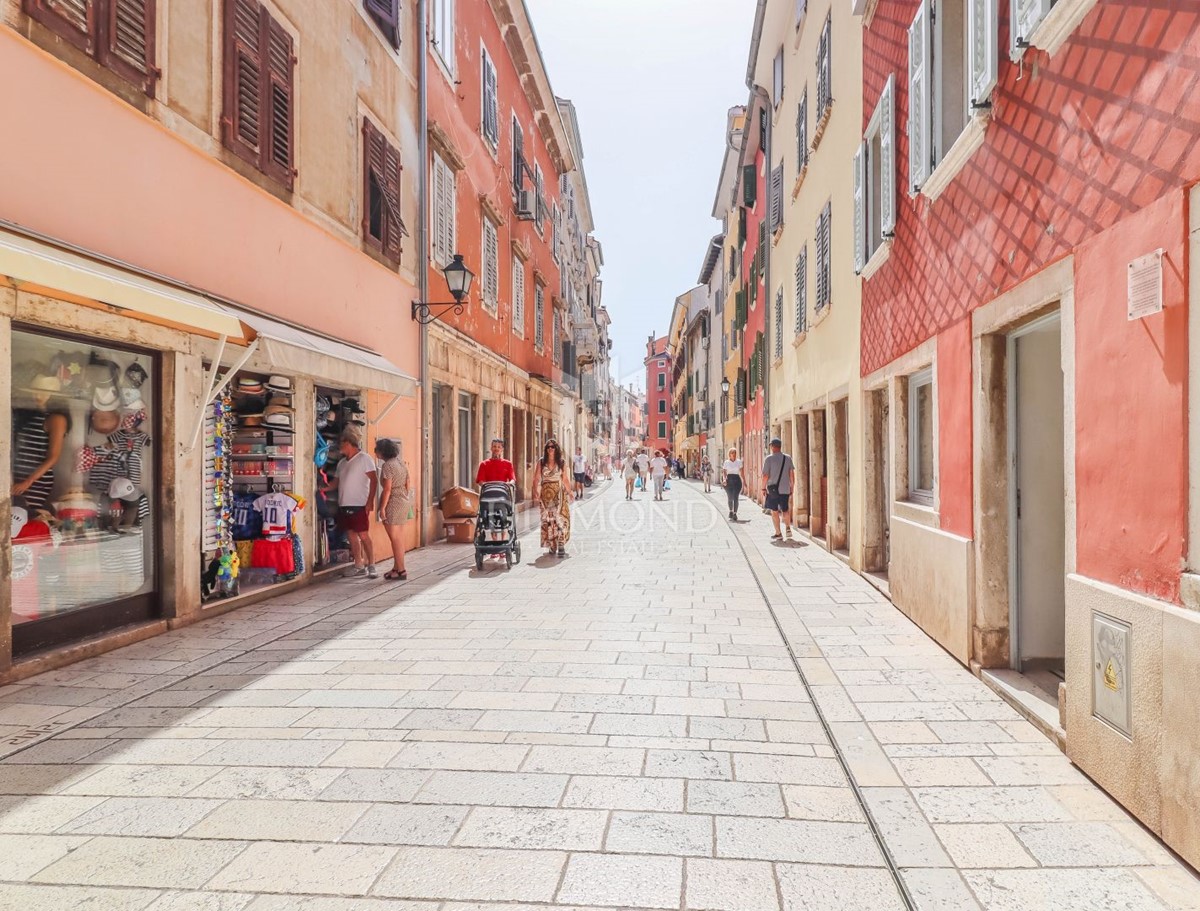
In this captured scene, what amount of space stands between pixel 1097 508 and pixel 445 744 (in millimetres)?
3386

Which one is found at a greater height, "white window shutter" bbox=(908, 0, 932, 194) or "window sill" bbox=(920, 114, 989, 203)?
"white window shutter" bbox=(908, 0, 932, 194)

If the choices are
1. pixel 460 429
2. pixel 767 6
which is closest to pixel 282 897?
pixel 460 429

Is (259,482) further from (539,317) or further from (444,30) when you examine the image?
(539,317)

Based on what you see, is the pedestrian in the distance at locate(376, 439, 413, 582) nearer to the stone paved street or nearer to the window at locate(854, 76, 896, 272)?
the stone paved street

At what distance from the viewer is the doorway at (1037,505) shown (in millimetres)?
5191

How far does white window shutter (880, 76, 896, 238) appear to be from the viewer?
7531mm

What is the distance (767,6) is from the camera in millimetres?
16516

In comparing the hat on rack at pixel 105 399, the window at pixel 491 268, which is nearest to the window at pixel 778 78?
the window at pixel 491 268

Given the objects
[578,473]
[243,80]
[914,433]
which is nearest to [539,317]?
[578,473]

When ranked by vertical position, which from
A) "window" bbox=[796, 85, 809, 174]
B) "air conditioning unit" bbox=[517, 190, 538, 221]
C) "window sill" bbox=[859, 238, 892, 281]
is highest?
"air conditioning unit" bbox=[517, 190, 538, 221]

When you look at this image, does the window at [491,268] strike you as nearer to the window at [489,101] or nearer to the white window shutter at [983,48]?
the window at [489,101]

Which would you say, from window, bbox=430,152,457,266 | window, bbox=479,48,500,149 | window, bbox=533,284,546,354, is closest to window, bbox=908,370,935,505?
window, bbox=430,152,457,266

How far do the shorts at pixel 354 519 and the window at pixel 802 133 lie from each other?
9.30 metres

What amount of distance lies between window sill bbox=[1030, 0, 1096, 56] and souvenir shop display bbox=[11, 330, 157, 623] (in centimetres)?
655
